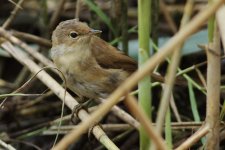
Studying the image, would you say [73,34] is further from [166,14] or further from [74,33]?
[166,14]

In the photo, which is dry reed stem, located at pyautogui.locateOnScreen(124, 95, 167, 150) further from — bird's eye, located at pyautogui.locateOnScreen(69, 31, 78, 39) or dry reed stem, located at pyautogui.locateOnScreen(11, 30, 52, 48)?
dry reed stem, located at pyautogui.locateOnScreen(11, 30, 52, 48)

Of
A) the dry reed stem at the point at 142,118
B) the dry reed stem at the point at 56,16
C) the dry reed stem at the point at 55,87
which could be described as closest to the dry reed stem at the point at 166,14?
the dry reed stem at the point at 56,16

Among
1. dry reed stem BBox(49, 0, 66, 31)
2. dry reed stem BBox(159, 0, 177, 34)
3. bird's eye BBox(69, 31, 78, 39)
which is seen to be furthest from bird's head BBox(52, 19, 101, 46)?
dry reed stem BBox(49, 0, 66, 31)

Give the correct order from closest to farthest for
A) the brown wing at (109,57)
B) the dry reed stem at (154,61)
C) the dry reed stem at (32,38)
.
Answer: the dry reed stem at (154,61) → the brown wing at (109,57) → the dry reed stem at (32,38)

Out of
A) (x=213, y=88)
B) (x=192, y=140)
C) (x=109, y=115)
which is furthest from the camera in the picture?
(x=109, y=115)

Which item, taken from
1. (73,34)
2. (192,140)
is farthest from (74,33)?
(192,140)

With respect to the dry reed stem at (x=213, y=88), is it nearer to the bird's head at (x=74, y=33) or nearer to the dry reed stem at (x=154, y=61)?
the dry reed stem at (x=154, y=61)
